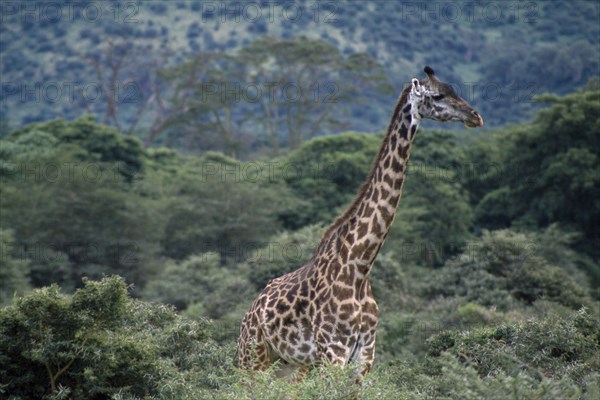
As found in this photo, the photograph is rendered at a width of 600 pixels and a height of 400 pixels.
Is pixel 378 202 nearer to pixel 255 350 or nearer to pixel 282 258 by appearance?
pixel 255 350

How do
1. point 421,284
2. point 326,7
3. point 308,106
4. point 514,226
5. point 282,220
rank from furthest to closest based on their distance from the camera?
point 326,7 → point 308,106 → point 282,220 → point 514,226 → point 421,284

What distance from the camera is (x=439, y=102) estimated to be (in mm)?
8594

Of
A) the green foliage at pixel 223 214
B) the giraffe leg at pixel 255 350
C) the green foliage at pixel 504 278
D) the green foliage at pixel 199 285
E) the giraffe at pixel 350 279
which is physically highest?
the giraffe at pixel 350 279

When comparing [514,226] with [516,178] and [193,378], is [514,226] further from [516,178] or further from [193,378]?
[193,378]

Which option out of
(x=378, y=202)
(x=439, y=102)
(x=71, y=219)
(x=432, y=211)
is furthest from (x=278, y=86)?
(x=439, y=102)

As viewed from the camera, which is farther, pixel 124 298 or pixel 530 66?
pixel 530 66

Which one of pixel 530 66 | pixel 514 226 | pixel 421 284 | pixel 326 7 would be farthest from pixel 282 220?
pixel 326 7

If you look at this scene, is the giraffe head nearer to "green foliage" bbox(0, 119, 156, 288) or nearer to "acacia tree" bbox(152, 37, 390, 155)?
"green foliage" bbox(0, 119, 156, 288)

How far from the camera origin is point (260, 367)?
9195 millimetres

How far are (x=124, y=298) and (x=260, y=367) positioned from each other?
Result: 140 cm

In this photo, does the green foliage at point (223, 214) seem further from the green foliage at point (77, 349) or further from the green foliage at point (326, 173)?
the green foliage at point (77, 349)

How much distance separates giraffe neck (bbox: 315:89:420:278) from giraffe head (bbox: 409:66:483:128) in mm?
94

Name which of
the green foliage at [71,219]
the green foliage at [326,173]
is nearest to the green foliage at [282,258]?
the green foliage at [71,219]

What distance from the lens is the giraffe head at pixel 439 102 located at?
8.45m
